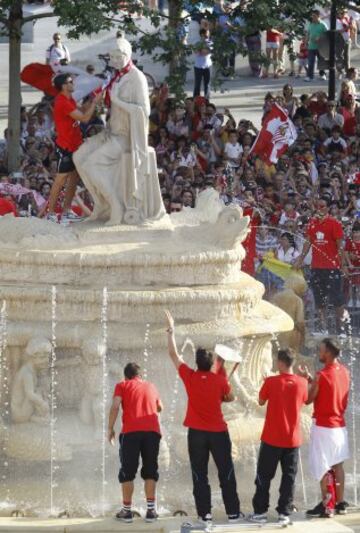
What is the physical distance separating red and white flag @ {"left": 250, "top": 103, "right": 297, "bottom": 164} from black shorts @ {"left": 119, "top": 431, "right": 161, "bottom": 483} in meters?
11.6

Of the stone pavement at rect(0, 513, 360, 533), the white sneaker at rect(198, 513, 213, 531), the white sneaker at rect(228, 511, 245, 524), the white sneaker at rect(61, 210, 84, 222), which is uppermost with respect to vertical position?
the white sneaker at rect(61, 210, 84, 222)

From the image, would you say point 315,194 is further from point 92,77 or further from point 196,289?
point 196,289

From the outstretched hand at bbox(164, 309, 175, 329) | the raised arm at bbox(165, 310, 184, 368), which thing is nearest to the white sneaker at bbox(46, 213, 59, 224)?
the outstretched hand at bbox(164, 309, 175, 329)

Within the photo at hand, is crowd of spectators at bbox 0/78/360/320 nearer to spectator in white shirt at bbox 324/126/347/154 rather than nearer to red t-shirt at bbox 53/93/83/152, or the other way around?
spectator in white shirt at bbox 324/126/347/154

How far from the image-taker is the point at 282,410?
1864cm

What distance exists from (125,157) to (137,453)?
4.14m

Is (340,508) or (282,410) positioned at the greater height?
(282,410)

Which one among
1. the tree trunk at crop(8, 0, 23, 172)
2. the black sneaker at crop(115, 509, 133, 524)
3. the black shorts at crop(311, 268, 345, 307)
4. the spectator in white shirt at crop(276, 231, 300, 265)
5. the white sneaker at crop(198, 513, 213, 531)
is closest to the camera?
the white sneaker at crop(198, 513, 213, 531)

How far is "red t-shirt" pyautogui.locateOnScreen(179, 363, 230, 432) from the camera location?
61.3 feet

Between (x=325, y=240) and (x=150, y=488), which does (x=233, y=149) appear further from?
(x=150, y=488)

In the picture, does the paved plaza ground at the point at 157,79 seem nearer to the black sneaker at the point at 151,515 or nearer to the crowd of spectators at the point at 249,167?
the crowd of spectators at the point at 249,167

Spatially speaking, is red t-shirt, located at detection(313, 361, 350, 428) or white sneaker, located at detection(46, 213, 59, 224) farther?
white sneaker, located at detection(46, 213, 59, 224)

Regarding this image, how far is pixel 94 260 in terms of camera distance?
69.9ft

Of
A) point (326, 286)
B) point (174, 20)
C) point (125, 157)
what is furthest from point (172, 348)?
point (174, 20)
